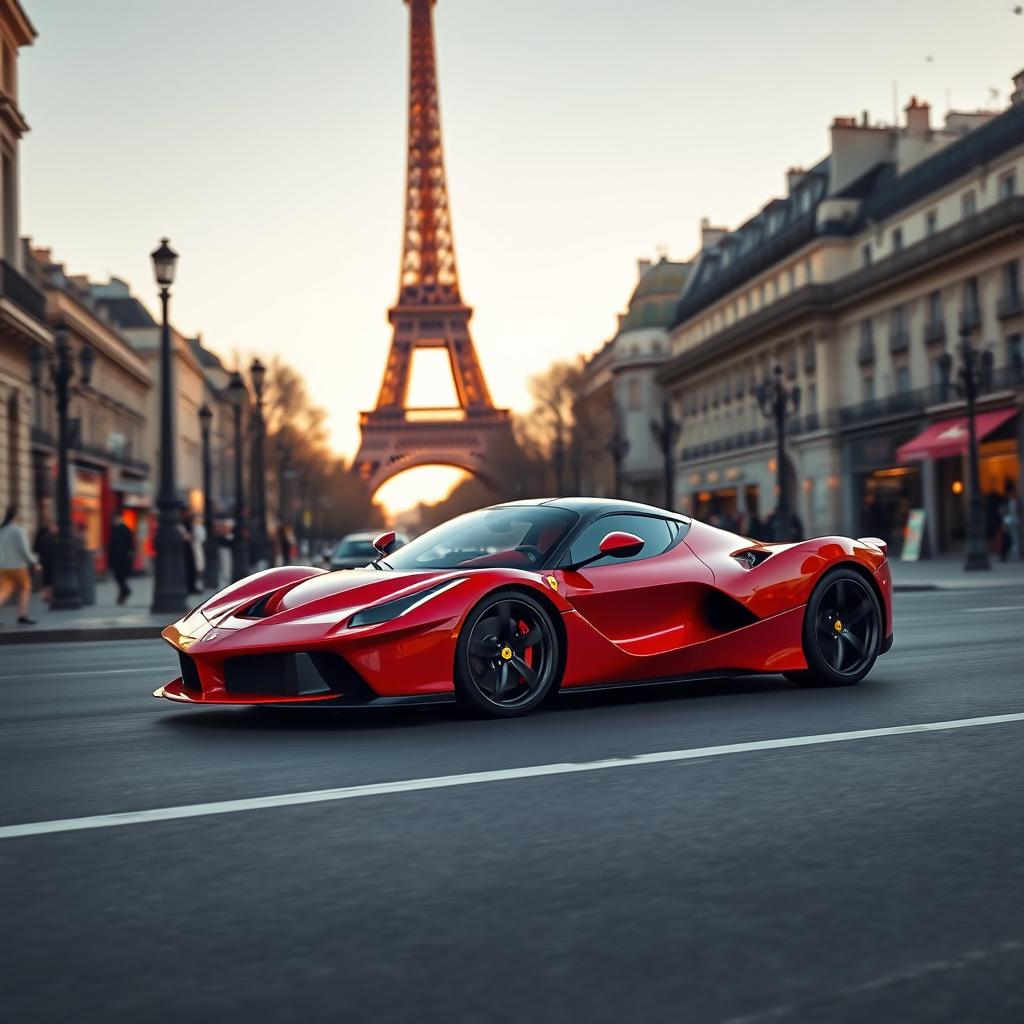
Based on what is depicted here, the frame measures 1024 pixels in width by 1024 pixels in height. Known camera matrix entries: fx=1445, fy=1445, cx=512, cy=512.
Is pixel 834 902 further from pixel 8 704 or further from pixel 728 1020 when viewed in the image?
pixel 8 704

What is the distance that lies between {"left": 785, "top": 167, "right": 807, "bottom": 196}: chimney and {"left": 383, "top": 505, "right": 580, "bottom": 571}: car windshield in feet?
189

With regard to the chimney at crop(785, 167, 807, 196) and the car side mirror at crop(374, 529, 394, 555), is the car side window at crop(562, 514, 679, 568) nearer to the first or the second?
the car side mirror at crop(374, 529, 394, 555)

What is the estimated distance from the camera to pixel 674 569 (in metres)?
7.41

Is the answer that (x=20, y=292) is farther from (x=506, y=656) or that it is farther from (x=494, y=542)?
(x=506, y=656)

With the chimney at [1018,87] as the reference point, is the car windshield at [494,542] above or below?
below

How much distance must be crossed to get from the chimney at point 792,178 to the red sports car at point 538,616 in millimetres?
57278

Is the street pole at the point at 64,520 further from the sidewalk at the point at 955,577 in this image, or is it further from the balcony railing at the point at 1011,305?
the balcony railing at the point at 1011,305

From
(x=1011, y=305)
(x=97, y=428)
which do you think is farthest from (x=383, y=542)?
(x=97, y=428)

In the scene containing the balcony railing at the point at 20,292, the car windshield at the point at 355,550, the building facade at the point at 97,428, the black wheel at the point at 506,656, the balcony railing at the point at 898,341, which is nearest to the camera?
the black wheel at the point at 506,656

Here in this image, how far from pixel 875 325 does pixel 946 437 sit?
9354 mm

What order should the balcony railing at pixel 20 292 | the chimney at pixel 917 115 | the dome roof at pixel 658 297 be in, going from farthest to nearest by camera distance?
1. the dome roof at pixel 658 297
2. the chimney at pixel 917 115
3. the balcony railing at pixel 20 292

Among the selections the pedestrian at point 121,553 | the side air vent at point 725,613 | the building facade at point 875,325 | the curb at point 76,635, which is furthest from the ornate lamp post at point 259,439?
the side air vent at point 725,613

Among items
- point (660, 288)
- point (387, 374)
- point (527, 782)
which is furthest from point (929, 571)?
point (387, 374)

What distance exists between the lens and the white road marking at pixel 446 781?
4.41 metres
